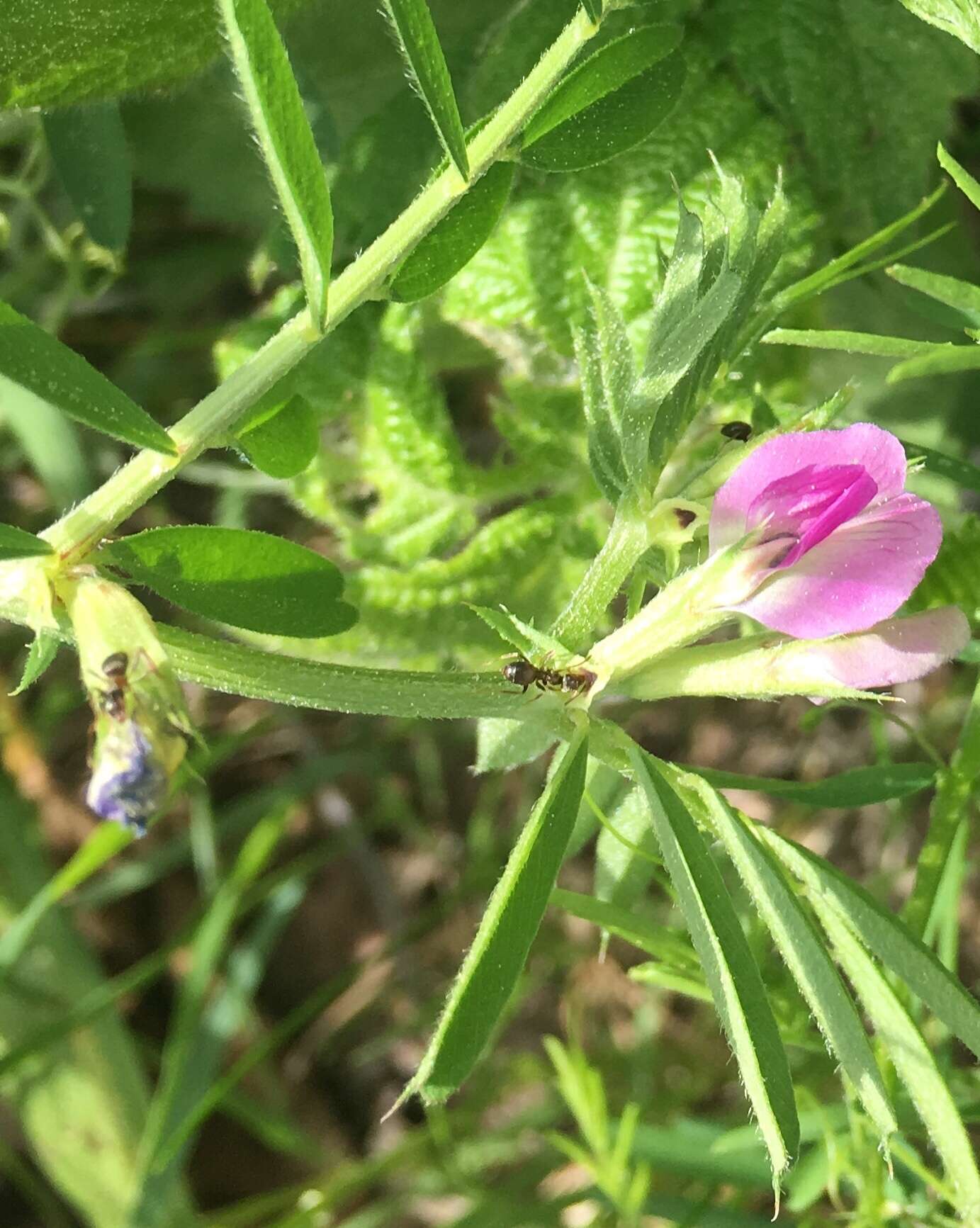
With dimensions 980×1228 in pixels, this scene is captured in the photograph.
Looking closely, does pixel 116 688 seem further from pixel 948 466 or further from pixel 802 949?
pixel 948 466

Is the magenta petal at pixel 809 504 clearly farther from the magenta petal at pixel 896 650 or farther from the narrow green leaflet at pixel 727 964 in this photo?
the narrow green leaflet at pixel 727 964

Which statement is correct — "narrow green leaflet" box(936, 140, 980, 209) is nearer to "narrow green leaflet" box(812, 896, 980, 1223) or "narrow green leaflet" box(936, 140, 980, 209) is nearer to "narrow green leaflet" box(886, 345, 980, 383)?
"narrow green leaflet" box(886, 345, 980, 383)

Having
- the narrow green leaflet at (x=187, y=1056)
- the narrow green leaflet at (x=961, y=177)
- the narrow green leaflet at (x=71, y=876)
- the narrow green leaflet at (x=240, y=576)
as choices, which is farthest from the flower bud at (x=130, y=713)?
the narrow green leaflet at (x=187, y=1056)

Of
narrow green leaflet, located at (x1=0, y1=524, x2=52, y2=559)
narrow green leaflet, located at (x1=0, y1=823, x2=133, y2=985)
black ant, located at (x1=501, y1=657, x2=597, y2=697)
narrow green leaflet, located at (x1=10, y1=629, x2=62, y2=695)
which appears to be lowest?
narrow green leaflet, located at (x1=0, y1=823, x2=133, y2=985)

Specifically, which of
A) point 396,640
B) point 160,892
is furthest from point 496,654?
point 160,892

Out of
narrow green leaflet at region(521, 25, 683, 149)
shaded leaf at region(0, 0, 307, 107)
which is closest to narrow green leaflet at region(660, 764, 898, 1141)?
narrow green leaflet at region(521, 25, 683, 149)

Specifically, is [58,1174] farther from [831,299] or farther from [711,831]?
[831,299]
